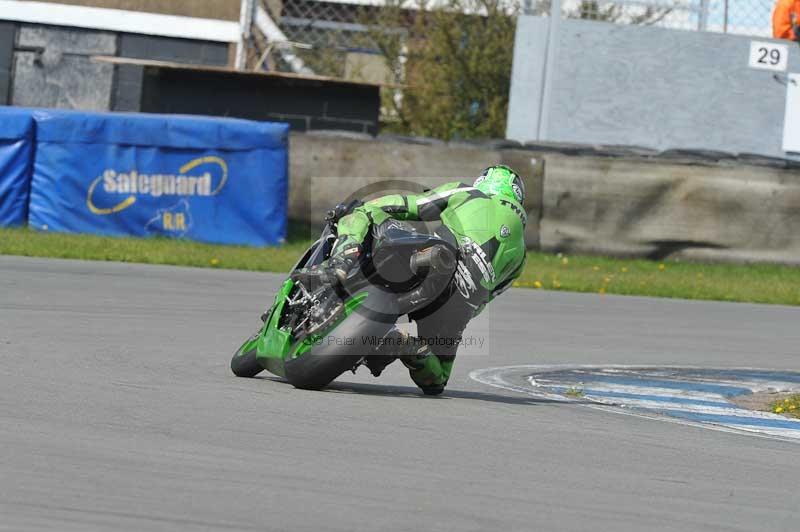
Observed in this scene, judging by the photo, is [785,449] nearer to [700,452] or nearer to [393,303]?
[700,452]

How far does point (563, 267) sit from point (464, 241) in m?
8.82

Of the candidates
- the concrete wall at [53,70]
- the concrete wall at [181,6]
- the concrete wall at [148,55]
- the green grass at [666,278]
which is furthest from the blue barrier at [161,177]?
the concrete wall at [181,6]

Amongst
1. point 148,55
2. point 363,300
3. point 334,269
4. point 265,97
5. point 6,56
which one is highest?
point 148,55

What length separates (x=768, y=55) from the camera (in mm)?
18766

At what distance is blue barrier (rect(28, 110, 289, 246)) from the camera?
15.6m

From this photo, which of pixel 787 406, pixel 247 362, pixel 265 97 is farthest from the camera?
pixel 265 97

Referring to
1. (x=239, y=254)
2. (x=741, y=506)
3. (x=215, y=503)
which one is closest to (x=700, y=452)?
(x=741, y=506)

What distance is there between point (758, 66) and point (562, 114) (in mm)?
2513

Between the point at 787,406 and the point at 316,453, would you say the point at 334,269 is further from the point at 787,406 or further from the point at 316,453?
the point at 787,406

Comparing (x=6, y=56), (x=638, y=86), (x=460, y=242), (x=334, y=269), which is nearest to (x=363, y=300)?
(x=334, y=269)

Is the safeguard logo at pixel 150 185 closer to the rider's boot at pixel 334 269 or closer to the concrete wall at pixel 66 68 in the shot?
the concrete wall at pixel 66 68

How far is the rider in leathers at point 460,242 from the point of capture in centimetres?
690

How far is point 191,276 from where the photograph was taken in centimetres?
1283

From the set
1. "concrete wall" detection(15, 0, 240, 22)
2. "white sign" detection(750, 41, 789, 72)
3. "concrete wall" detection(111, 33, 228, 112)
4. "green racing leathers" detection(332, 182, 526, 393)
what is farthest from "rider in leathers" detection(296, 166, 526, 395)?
"concrete wall" detection(15, 0, 240, 22)
